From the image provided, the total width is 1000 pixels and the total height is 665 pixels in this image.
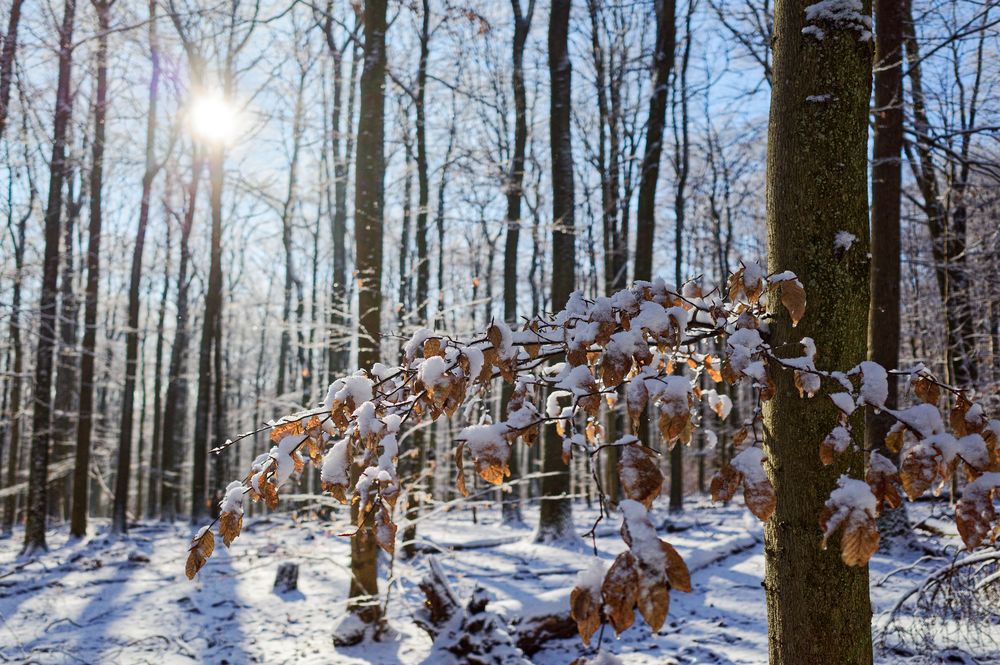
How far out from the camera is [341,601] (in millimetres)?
5629

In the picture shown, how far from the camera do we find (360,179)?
7020mm

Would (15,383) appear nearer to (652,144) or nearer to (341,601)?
(341,601)

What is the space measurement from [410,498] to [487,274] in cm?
1807

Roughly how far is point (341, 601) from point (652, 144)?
32.2 ft

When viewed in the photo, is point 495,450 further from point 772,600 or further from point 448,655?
point 448,655

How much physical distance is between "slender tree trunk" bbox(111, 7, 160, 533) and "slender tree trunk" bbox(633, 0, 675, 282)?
11896 mm

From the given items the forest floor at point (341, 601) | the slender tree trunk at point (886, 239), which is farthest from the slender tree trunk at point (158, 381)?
the slender tree trunk at point (886, 239)

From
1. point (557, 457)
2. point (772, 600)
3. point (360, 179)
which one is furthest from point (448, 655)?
point (557, 457)

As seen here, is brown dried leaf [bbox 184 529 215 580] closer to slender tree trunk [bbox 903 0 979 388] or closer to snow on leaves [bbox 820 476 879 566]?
snow on leaves [bbox 820 476 879 566]

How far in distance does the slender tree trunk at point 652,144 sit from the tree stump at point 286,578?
7797mm

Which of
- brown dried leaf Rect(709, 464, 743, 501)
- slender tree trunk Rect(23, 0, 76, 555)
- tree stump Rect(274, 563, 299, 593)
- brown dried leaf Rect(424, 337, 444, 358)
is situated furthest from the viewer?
slender tree trunk Rect(23, 0, 76, 555)

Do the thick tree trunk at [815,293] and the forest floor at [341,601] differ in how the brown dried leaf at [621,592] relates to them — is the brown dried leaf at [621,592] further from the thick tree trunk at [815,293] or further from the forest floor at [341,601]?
the forest floor at [341,601]

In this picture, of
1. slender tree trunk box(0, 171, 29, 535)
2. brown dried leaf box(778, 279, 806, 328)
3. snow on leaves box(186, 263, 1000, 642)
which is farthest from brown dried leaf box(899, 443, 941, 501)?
slender tree trunk box(0, 171, 29, 535)

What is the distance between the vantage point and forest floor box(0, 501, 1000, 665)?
579 cm
